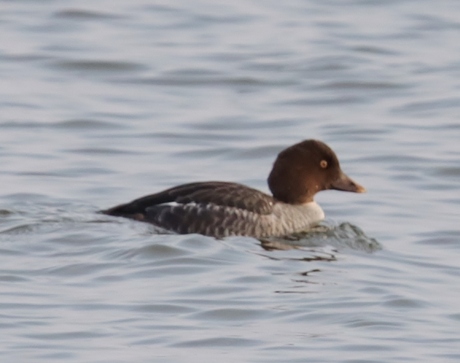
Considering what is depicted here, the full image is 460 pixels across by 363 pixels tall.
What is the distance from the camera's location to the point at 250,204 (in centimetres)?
1442

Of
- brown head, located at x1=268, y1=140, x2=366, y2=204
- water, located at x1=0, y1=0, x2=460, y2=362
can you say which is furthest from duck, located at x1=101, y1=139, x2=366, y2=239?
water, located at x1=0, y1=0, x2=460, y2=362

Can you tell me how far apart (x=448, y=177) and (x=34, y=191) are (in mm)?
4337

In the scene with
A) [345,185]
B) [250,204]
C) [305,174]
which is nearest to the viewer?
[250,204]

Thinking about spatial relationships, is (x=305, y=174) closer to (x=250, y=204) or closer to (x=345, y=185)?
(x=345, y=185)

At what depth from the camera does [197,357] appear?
34.6 ft

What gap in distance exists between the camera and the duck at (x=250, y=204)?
14.4 m

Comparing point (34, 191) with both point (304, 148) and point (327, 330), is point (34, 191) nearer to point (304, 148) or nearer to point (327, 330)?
point (304, 148)

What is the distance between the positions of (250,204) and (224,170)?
3227 mm

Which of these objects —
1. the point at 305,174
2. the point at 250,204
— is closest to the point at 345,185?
the point at 305,174

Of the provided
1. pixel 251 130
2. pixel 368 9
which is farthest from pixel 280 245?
pixel 368 9

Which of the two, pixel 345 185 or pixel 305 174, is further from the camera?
pixel 345 185

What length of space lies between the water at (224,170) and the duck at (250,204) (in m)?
0.17

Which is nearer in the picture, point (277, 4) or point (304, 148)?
point (304, 148)

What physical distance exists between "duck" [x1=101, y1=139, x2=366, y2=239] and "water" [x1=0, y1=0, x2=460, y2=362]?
169 mm
